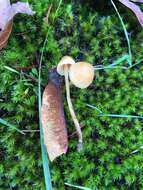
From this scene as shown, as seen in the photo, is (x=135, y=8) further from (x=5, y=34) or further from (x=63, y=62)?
(x=5, y=34)

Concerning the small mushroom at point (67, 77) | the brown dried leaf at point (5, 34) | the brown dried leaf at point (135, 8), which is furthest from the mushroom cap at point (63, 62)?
the brown dried leaf at point (135, 8)

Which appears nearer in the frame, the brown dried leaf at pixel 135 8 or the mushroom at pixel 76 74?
the mushroom at pixel 76 74

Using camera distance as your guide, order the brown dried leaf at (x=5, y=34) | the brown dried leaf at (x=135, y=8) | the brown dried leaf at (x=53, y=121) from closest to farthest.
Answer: the brown dried leaf at (x=53, y=121) < the brown dried leaf at (x=5, y=34) < the brown dried leaf at (x=135, y=8)

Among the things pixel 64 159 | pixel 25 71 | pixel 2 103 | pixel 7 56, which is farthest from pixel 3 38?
pixel 64 159

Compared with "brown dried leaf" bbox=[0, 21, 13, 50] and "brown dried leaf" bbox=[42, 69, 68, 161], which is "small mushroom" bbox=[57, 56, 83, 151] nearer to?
"brown dried leaf" bbox=[42, 69, 68, 161]

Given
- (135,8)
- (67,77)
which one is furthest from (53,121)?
(135,8)

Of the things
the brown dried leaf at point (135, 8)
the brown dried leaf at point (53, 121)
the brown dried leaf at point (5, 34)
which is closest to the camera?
the brown dried leaf at point (53, 121)

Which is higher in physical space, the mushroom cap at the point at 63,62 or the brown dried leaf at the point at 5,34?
the brown dried leaf at the point at 5,34

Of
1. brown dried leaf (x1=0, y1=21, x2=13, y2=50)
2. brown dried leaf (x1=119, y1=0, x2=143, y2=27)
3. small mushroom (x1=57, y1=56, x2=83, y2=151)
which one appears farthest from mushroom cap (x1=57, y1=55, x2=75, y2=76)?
brown dried leaf (x1=119, y1=0, x2=143, y2=27)

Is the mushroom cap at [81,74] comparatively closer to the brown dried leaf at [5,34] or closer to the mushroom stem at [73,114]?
the mushroom stem at [73,114]
